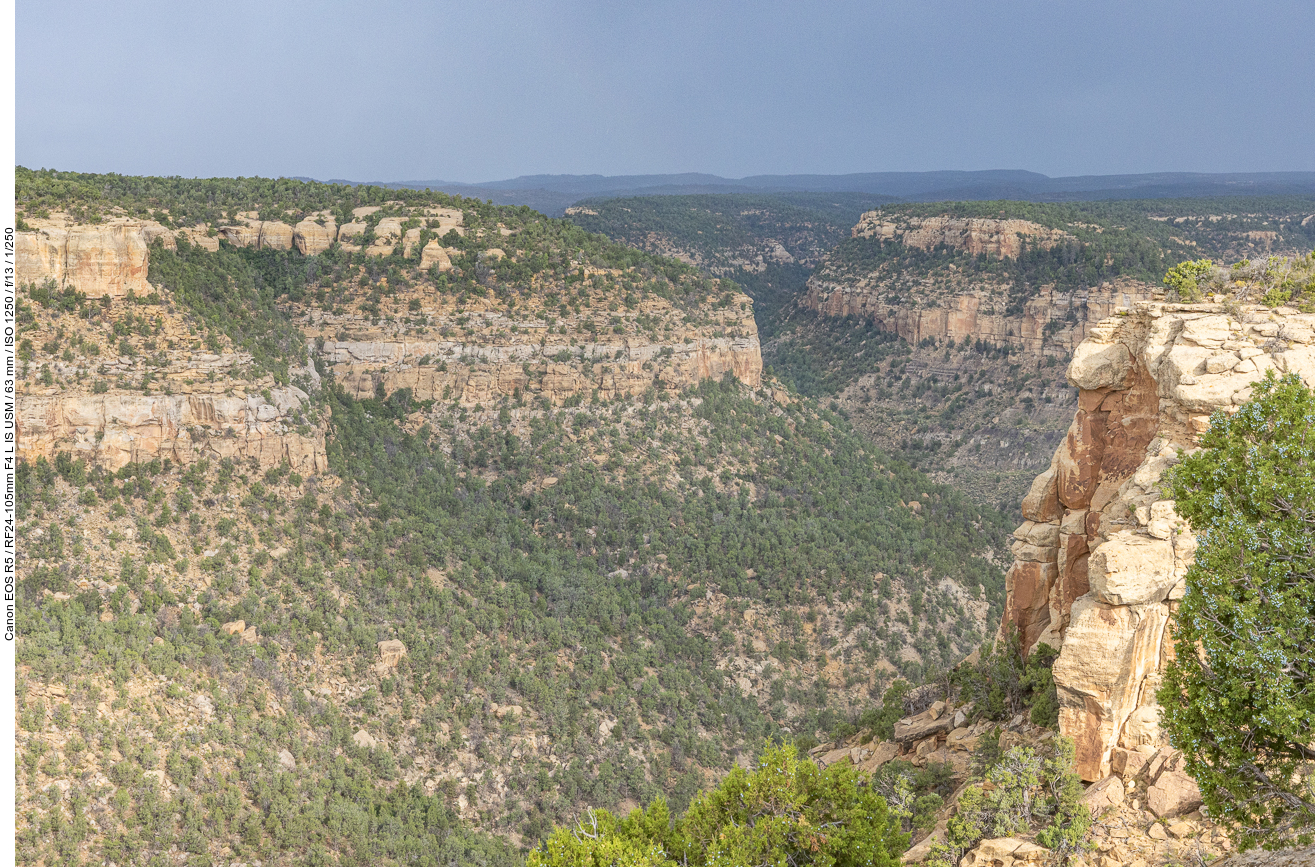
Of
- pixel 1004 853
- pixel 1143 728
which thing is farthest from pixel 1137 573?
pixel 1004 853

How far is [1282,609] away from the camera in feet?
37.9

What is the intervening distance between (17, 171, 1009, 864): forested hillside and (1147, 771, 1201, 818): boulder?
22.9 m

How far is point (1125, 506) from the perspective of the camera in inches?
682

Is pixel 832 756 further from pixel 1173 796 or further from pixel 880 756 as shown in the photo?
pixel 1173 796

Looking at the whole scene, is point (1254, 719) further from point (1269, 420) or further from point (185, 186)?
point (185, 186)

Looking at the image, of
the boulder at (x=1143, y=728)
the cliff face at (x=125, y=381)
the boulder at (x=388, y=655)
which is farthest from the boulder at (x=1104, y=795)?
the cliff face at (x=125, y=381)

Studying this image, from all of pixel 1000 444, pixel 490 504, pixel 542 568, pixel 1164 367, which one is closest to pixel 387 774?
pixel 542 568

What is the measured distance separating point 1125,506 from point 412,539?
108 feet

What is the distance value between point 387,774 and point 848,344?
299ft

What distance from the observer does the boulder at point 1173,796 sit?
48.1ft

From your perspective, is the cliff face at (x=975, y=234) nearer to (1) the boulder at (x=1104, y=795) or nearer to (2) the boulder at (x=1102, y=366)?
(2) the boulder at (x=1102, y=366)

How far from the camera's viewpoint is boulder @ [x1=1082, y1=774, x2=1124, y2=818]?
15258 millimetres

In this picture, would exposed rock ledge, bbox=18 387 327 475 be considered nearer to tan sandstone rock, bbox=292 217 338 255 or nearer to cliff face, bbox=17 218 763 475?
cliff face, bbox=17 218 763 475

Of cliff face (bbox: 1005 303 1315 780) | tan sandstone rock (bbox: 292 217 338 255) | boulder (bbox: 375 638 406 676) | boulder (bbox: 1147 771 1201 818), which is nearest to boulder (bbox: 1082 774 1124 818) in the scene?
cliff face (bbox: 1005 303 1315 780)
